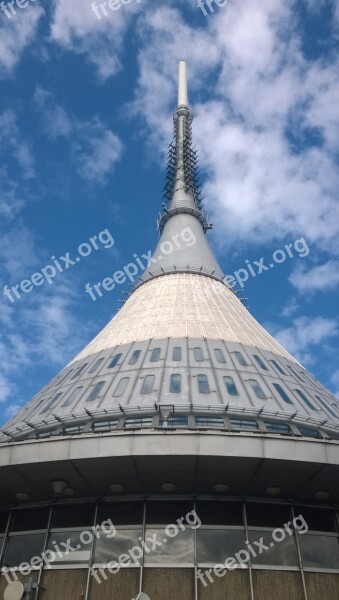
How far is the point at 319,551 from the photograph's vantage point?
17.5 m

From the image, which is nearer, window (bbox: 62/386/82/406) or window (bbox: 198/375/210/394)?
window (bbox: 198/375/210/394)

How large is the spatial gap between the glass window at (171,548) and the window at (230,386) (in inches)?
277

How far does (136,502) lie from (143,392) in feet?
18.5

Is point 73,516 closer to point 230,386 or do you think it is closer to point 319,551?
point 319,551

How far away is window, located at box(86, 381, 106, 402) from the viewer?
23856 millimetres

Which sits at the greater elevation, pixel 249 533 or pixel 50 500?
pixel 50 500

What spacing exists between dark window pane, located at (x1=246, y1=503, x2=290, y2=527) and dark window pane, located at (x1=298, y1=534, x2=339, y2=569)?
31.6 inches

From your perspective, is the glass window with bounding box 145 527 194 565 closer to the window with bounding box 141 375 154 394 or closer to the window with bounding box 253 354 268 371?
the window with bounding box 141 375 154 394

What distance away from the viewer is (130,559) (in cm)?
1706

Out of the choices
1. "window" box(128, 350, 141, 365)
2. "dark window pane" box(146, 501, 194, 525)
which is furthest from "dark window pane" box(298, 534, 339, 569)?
"window" box(128, 350, 141, 365)

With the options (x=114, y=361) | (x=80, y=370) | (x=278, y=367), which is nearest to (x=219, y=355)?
(x=278, y=367)

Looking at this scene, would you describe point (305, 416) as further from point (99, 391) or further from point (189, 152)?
point (189, 152)

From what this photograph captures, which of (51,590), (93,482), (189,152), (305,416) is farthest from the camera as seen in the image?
(189,152)

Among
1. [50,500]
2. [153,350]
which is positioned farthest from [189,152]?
[50,500]
